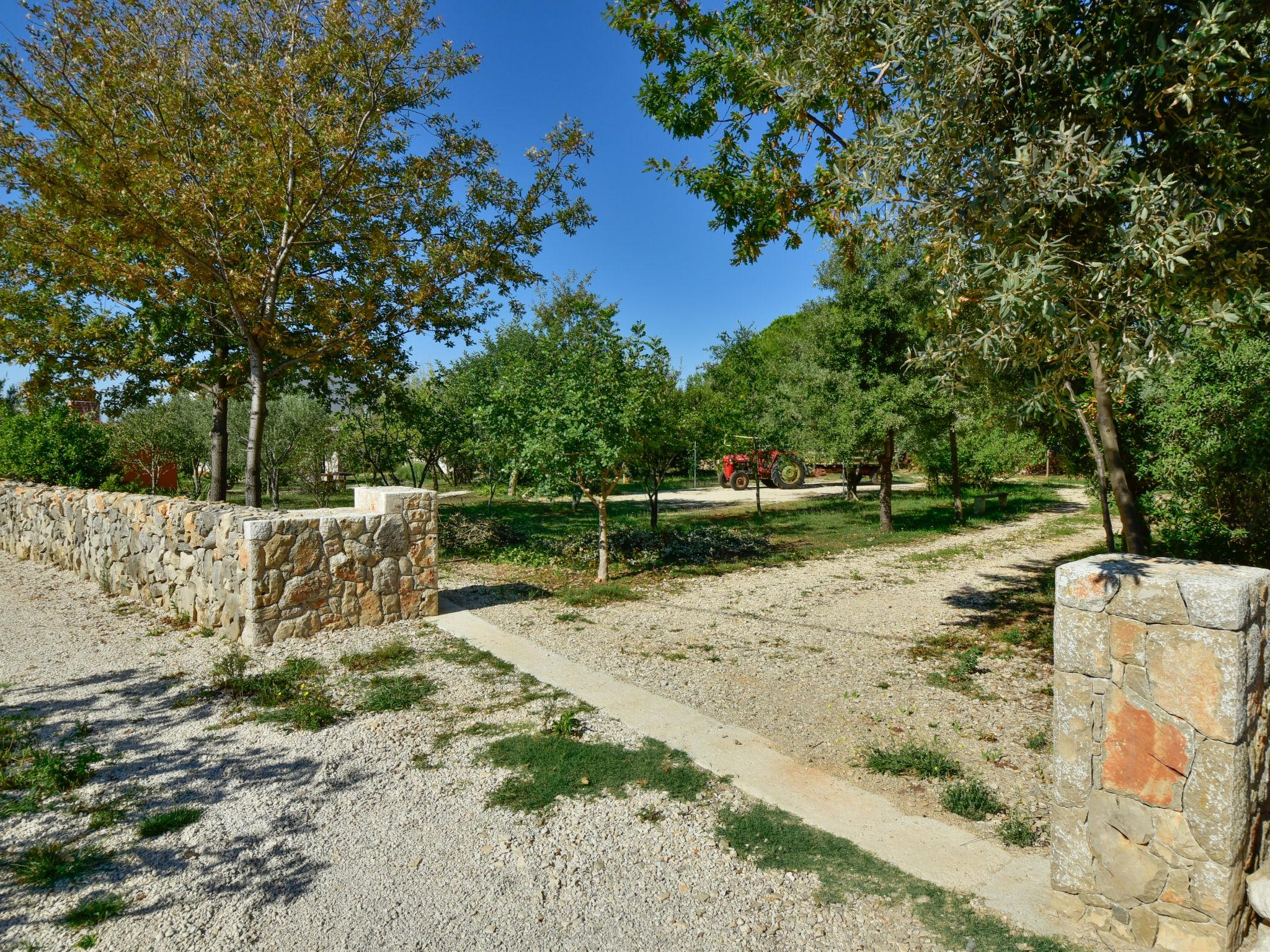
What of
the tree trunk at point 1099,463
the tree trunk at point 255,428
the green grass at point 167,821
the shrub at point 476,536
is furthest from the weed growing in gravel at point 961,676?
the tree trunk at point 255,428

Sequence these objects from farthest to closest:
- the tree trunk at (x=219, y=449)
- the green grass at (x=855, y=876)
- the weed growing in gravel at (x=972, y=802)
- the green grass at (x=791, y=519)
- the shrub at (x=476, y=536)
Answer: the green grass at (x=791, y=519), the shrub at (x=476, y=536), the tree trunk at (x=219, y=449), the weed growing in gravel at (x=972, y=802), the green grass at (x=855, y=876)

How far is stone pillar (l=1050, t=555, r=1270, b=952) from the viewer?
2266 millimetres

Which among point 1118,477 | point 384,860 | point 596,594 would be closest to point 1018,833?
point 384,860

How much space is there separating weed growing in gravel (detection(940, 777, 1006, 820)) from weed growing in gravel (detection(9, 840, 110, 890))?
4.10 m

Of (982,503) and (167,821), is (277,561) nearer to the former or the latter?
(167,821)

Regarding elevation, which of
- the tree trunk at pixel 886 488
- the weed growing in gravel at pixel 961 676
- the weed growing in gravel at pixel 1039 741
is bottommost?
the weed growing in gravel at pixel 1039 741

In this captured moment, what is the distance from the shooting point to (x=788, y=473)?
26.2 meters

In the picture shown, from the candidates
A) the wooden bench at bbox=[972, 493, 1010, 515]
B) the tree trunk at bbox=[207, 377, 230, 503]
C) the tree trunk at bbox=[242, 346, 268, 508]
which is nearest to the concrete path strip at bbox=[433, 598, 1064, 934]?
the tree trunk at bbox=[242, 346, 268, 508]

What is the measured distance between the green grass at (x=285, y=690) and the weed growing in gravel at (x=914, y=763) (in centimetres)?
359

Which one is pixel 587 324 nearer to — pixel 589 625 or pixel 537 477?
pixel 537 477

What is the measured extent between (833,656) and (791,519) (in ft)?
35.2

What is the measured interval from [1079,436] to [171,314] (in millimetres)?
13475

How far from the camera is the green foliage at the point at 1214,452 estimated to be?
20.2 feet

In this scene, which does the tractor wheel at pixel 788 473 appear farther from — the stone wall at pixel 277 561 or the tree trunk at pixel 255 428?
the stone wall at pixel 277 561
